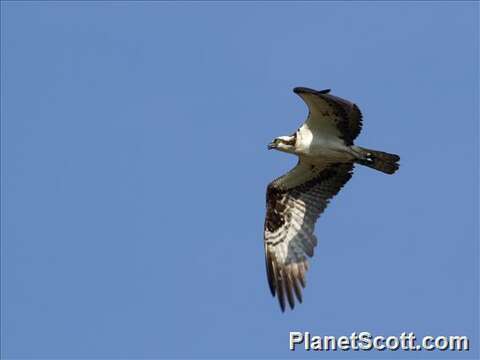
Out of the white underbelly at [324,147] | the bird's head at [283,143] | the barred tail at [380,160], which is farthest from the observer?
the bird's head at [283,143]

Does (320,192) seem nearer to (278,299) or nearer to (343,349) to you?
(278,299)

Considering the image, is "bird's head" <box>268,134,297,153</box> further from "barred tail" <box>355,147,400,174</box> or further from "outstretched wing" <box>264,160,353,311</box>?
"barred tail" <box>355,147,400,174</box>

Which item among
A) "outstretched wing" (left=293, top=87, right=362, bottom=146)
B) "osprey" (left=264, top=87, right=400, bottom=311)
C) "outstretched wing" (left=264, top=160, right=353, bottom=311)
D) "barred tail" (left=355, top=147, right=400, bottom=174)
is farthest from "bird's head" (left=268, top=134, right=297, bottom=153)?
"barred tail" (left=355, top=147, right=400, bottom=174)

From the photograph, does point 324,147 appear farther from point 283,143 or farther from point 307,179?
point 307,179

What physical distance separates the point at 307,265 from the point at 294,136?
2752 mm

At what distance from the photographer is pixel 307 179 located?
20.2 metres

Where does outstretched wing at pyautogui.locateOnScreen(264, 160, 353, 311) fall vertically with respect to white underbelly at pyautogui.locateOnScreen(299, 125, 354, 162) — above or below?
below

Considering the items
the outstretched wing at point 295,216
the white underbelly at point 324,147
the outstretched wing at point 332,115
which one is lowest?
the outstretched wing at point 295,216

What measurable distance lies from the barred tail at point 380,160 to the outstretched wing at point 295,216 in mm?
774

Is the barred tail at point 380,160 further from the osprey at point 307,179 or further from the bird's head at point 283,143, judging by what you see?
the bird's head at point 283,143

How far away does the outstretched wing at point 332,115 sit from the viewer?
17.8 metres

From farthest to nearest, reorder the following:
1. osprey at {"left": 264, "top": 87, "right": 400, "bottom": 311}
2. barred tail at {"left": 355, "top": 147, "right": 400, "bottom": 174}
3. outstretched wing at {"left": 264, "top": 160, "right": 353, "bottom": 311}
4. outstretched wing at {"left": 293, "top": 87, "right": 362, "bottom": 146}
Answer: outstretched wing at {"left": 264, "top": 160, "right": 353, "bottom": 311} → barred tail at {"left": 355, "top": 147, "right": 400, "bottom": 174} → osprey at {"left": 264, "top": 87, "right": 400, "bottom": 311} → outstretched wing at {"left": 293, "top": 87, "right": 362, "bottom": 146}

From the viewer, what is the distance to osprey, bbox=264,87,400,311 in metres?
18.5

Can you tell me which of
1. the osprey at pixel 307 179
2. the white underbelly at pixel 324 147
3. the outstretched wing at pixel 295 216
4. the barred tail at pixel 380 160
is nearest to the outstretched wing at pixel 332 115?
the osprey at pixel 307 179
